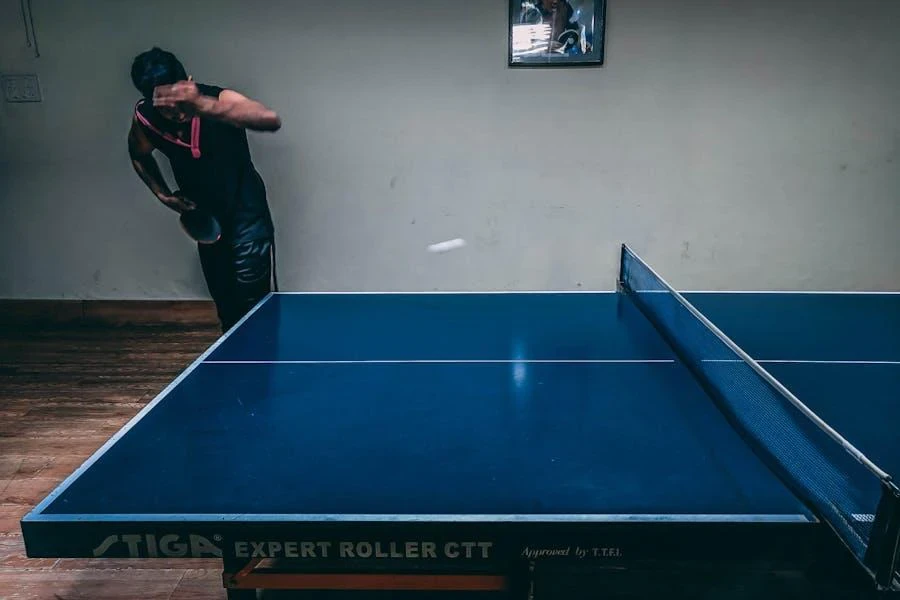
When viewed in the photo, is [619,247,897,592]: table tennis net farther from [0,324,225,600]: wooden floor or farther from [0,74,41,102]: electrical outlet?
[0,74,41,102]: electrical outlet

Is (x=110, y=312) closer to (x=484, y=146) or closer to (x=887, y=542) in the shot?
(x=484, y=146)

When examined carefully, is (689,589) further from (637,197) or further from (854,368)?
(637,197)

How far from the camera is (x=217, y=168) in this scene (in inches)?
131

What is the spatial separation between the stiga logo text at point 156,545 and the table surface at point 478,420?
0.05 m

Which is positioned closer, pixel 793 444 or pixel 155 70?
pixel 793 444

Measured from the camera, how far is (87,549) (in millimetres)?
1206

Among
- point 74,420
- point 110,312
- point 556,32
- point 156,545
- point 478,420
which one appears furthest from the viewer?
point 110,312

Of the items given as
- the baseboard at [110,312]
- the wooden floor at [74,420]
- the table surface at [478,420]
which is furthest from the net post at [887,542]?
the baseboard at [110,312]

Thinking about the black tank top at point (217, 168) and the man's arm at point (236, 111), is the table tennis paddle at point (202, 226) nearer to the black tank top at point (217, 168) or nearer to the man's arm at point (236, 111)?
the black tank top at point (217, 168)

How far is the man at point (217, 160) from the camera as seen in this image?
3240 millimetres

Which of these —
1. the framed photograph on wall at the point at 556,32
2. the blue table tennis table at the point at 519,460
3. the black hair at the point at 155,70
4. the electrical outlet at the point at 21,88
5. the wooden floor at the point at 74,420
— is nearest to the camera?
the blue table tennis table at the point at 519,460

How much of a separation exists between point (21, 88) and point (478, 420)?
397cm

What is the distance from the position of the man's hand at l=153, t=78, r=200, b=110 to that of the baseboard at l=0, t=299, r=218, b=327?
1501 mm

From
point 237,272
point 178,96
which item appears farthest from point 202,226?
point 178,96
